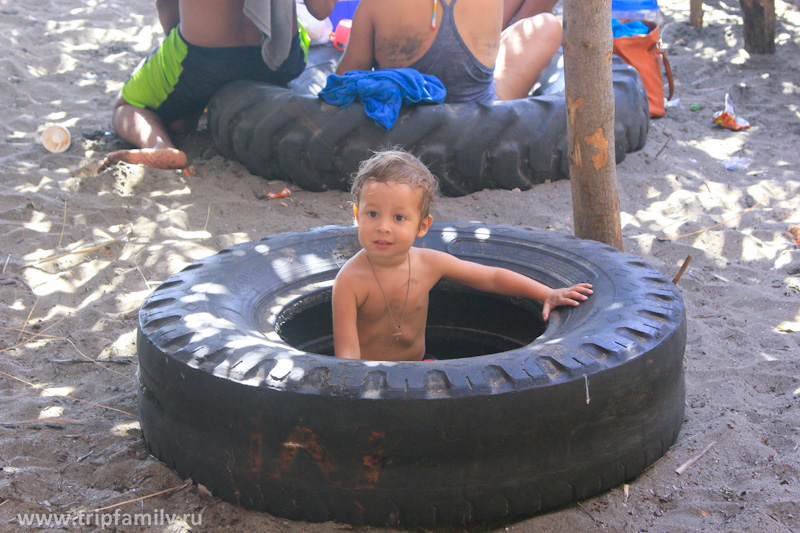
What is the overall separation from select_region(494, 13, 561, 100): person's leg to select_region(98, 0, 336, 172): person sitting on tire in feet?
4.45

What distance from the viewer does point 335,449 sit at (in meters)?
1.72

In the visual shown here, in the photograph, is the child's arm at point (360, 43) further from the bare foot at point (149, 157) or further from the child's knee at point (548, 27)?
the child's knee at point (548, 27)

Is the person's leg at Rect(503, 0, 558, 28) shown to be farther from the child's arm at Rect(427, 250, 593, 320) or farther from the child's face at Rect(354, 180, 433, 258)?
Answer: the child's face at Rect(354, 180, 433, 258)

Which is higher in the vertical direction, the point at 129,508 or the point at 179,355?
the point at 179,355

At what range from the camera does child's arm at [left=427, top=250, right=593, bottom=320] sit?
2.39 meters

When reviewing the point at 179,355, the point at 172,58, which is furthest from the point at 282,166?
the point at 179,355

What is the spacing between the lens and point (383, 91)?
4172mm

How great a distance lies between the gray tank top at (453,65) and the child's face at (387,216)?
2.45 metres

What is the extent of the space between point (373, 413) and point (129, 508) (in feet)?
2.45

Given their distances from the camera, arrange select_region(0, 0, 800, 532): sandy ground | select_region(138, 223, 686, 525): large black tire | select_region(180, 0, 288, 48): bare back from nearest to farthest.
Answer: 1. select_region(138, 223, 686, 525): large black tire
2. select_region(0, 0, 800, 532): sandy ground
3. select_region(180, 0, 288, 48): bare back

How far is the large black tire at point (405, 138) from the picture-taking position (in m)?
4.21

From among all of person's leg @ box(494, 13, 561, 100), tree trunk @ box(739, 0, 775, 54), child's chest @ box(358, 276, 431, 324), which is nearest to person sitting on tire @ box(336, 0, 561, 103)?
person's leg @ box(494, 13, 561, 100)

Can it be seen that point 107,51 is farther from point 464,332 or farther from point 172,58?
point 464,332

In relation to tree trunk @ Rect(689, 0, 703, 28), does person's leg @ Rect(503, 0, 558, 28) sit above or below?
above
